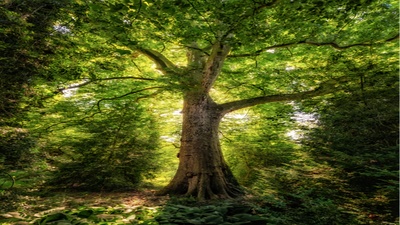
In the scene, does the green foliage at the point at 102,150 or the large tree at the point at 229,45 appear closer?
the large tree at the point at 229,45

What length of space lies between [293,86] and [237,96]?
2829 mm

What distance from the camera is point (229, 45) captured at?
4758 mm

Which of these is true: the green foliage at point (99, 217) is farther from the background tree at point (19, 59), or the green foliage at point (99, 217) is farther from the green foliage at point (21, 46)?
the green foliage at point (21, 46)

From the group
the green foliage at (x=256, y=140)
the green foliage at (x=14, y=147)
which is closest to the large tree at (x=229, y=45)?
the green foliage at (x=256, y=140)

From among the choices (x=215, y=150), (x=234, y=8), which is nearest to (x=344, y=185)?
(x=234, y=8)

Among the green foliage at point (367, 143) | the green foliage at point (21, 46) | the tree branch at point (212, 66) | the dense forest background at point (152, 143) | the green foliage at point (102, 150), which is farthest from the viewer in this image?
the tree branch at point (212, 66)

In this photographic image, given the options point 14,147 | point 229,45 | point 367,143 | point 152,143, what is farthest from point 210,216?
point 152,143

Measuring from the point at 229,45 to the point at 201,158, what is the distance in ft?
11.3

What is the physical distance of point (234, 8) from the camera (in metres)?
3.92

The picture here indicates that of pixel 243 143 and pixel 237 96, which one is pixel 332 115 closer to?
pixel 243 143

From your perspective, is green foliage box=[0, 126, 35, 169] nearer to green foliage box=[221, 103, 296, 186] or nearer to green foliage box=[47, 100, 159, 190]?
green foliage box=[47, 100, 159, 190]

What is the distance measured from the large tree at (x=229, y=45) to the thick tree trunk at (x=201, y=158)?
28 millimetres

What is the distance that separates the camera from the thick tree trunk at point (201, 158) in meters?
6.79

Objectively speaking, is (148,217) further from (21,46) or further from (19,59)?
(21,46)
